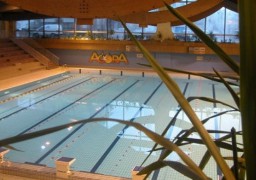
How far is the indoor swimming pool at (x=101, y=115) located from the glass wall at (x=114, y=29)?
2.82 m

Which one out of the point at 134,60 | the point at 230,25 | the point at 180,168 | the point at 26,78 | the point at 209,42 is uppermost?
the point at 230,25

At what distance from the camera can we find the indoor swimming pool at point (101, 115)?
482 centimetres

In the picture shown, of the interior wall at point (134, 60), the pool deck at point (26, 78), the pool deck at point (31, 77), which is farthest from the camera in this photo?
the interior wall at point (134, 60)

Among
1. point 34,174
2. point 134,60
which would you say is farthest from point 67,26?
point 34,174

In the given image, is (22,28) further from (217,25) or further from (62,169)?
(62,169)

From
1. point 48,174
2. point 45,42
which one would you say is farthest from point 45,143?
point 45,42

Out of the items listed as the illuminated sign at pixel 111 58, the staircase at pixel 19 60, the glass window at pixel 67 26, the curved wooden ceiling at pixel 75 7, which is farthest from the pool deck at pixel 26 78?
the curved wooden ceiling at pixel 75 7

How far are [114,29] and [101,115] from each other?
8.64 m

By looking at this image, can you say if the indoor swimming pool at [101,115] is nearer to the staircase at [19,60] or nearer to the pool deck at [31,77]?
the pool deck at [31,77]

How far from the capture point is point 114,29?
15086 mm

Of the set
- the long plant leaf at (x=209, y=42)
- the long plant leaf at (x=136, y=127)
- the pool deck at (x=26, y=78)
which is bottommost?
the pool deck at (x=26, y=78)

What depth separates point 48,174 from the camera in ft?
9.81

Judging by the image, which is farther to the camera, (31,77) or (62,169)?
(31,77)

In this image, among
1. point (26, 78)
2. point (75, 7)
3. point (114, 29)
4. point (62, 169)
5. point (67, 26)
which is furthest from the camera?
point (67, 26)
